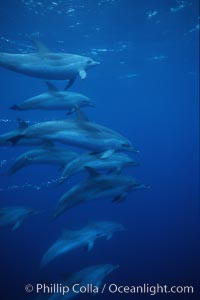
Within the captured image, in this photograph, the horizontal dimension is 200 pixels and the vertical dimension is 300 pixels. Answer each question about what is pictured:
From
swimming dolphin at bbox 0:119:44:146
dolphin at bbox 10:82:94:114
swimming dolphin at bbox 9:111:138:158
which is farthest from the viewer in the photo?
dolphin at bbox 10:82:94:114

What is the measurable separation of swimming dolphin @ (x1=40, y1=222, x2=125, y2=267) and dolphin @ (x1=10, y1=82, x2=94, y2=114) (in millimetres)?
4010

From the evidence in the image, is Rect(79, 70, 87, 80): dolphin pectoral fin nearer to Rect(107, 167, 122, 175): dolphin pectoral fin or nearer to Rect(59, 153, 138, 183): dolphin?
Rect(59, 153, 138, 183): dolphin

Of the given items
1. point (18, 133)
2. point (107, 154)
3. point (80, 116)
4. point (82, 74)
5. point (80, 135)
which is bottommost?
point (107, 154)

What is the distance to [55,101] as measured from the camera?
8836 millimetres

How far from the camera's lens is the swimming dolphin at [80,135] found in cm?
739

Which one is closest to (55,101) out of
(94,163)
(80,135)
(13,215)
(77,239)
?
(80,135)

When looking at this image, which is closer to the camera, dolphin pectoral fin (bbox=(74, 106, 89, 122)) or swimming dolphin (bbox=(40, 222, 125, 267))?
dolphin pectoral fin (bbox=(74, 106, 89, 122))

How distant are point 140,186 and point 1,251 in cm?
964

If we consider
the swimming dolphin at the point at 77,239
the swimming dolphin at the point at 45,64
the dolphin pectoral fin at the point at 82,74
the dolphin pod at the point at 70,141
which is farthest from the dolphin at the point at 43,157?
the swimming dolphin at the point at 77,239

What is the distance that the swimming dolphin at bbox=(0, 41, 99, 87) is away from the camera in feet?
25.2

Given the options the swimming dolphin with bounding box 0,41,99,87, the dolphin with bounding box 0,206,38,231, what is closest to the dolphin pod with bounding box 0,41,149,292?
the swimming dolphin with bounding box 0,41,99,87

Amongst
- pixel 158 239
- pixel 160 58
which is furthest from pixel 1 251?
pixel 160 58

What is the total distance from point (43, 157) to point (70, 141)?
1.97 meters

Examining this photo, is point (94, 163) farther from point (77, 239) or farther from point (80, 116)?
point (77, 239)
